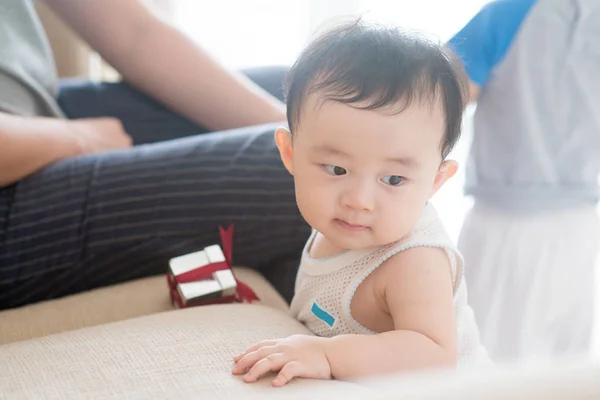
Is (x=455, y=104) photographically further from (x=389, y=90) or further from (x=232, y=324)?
(x=232, y=324)

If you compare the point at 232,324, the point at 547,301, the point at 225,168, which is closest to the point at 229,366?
the point at 232,324

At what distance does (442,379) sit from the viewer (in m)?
0.40

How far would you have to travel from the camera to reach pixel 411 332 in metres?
0.68

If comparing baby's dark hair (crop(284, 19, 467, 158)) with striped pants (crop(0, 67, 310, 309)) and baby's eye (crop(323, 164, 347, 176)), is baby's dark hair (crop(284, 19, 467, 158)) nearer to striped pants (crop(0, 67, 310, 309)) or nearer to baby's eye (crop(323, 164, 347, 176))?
baby's eye (crop(323, 164, 347, 176))

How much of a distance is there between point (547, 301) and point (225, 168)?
57 centimetres

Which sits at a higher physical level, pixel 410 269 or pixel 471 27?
pixel 471 27

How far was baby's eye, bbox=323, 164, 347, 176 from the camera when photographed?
695 mm

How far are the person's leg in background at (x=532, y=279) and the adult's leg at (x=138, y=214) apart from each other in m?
0.32

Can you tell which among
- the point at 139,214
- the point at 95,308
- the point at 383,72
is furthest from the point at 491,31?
the point at 95,308

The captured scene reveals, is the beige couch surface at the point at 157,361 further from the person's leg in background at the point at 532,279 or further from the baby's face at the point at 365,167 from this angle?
the person's leg in background at the point at 532,279

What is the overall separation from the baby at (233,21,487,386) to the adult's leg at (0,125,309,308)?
29 cm

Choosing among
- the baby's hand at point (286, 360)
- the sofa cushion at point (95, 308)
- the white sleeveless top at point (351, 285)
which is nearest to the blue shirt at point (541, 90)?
the white sleeveless top at point (351, 285)

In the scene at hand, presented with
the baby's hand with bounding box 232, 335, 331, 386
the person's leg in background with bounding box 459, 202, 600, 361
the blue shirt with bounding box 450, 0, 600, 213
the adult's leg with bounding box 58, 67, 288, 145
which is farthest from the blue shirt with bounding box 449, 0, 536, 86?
the baby's hand with bounding box 232, 335, 331, 386

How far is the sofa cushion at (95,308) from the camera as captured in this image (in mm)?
911
